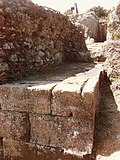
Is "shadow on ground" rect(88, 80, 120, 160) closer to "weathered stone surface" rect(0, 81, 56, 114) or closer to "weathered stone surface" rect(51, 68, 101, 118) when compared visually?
"weathered stone surface" rect(51, 68, 101, 118)

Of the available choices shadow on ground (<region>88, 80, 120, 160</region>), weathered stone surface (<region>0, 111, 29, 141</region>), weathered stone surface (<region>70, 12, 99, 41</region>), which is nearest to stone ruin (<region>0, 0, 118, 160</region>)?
weathered stone surface (<region>0, 111, 29, 141</region>)

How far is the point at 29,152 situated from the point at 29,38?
2201 mm

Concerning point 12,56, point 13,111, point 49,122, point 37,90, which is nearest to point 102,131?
point 49,122

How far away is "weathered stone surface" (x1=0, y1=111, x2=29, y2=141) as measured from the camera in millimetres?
3369

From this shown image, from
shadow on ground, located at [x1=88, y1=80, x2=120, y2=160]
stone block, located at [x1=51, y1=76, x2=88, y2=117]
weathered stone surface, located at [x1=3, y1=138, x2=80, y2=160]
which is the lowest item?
weathered stone surface, located at [x1=3, y1=138, x2=80, y2=160]

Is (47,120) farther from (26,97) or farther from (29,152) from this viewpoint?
(29,152)

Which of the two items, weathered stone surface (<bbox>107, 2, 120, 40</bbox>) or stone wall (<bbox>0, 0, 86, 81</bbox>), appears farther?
weathered stone surface (<bbox>107, 2, 120, 40</bbox>)

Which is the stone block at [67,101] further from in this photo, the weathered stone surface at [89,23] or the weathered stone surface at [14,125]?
the weathered stone surface at [89,23]

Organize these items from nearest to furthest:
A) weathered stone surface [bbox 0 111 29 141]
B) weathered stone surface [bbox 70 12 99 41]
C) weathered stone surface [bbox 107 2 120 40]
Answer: weathered stone surface [bbox 0 111 29 141] < weathered stone surface [bbox 107 2 120 40] < weathered stone surface [bbox 70 12 99 41]

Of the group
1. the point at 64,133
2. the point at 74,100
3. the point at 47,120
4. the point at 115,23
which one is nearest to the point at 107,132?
the point at 64,133

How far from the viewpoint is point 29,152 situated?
3.44 m

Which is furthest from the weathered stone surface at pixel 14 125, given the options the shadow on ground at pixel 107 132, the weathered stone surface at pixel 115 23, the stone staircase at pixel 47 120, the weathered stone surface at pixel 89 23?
the weathered stone surface at pixel 89 23

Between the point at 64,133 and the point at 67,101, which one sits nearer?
the point at 67,101

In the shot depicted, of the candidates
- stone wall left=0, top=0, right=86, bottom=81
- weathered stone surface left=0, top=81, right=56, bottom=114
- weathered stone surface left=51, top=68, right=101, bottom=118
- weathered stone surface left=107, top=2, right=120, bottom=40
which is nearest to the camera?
weathered stone surface left=51, top=68, right=101, bottom=118
